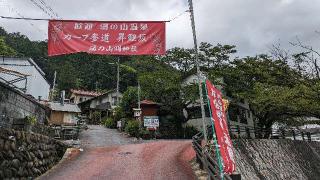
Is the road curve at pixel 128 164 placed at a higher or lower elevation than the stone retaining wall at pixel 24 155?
lower

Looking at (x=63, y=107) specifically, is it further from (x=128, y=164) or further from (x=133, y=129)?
(x=128, y=164)

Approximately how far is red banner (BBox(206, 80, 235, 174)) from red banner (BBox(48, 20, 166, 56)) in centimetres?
351

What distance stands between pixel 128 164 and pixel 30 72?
24.5 meters

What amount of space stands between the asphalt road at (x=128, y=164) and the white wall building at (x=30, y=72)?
17.1 m

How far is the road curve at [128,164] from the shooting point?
1233 centimetres

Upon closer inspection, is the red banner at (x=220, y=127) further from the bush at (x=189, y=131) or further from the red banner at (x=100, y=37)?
the bush at (x=189, y=131)

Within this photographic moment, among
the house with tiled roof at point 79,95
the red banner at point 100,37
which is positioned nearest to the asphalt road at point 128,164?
the red banner at point 100,37

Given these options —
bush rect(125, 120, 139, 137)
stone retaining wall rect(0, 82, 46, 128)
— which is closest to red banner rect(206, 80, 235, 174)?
stone retaining wall rect(0, 82, 46, 128)

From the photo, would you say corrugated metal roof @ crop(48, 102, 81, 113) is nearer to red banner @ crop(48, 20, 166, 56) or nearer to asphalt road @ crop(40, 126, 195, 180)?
asphalt road @ crop(40, 126, 195, 180)

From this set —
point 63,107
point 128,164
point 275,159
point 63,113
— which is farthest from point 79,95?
point 128,164

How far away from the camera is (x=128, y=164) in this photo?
14.5 metres

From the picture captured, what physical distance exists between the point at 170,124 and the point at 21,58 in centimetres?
1792

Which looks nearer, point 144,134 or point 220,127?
point 220,127

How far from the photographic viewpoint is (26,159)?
447 inches
